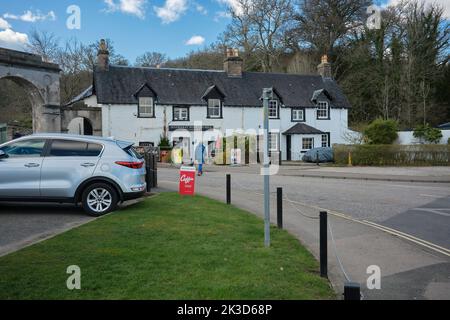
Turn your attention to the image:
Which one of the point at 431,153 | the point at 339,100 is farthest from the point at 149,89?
the point at 431,153

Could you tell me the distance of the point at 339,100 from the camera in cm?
A: 4197

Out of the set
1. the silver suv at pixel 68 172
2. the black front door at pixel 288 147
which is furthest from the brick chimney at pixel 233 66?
the silver suv at pixel 68 172

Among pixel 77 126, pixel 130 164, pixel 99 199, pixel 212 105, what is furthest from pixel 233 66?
pixel 99 199

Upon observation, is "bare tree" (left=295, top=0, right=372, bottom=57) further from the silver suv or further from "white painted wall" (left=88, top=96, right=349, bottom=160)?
the silver suv

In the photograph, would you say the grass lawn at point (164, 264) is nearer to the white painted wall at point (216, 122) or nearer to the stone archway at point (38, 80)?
the stone archway at point (38, 80)

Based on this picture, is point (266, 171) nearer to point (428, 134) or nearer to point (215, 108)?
point (215, 108)

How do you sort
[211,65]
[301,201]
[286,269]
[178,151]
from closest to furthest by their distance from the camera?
[286,269] → [301,201] → [178,151] → [211,65]

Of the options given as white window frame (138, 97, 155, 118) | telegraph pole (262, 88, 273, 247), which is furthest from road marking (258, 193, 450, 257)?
white window frame (138, 97, 155, 118)

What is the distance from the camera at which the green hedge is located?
29.5m

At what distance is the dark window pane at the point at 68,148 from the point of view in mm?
9664

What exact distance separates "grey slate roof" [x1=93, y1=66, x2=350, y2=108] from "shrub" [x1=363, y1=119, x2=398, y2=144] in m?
7.88

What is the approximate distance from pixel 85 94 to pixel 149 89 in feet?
22.1

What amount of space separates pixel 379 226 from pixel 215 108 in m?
28.0

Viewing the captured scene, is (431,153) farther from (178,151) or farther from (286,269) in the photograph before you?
(286,269)
